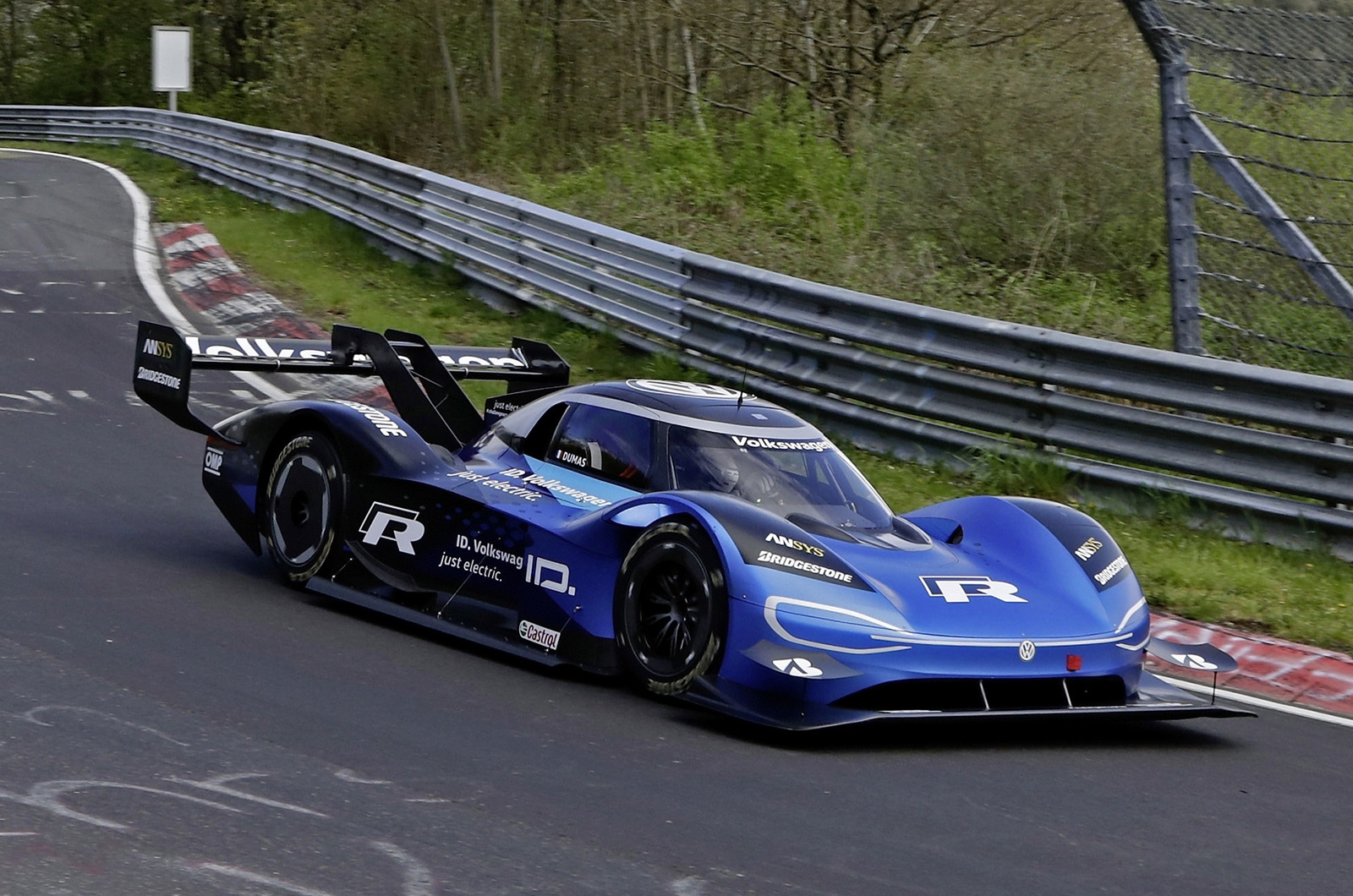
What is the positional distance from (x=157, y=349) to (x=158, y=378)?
0.51 feet

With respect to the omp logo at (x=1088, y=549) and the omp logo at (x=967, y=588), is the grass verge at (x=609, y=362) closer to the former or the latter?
the omp logo at (x=1088, y=549)

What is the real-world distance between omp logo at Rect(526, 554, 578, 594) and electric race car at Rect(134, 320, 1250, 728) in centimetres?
1

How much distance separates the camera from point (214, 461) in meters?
8.36

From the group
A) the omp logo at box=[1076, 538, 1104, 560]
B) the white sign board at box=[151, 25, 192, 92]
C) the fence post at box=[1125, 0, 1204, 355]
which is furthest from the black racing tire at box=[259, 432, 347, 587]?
the white sign board at box=[151, 25, 192, 92]

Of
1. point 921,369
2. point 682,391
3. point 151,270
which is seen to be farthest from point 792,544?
point 151,270

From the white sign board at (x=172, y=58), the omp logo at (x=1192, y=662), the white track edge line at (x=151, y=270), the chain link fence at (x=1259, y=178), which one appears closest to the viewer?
the omp logo at (x=1192, y=662)

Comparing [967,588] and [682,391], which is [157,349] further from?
[967,588]

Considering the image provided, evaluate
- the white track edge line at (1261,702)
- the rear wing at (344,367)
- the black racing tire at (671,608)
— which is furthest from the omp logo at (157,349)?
the white track edge line at (1261,702)

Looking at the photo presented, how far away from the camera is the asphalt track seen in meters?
4.33

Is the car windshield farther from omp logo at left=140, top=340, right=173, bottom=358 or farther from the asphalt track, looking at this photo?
omp logo at left=140, top=340, right=173, bottom=358

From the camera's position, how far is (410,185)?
1656cm

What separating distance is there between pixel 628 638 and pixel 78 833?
2400 millimetres

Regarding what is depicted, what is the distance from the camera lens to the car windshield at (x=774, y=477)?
266 inches

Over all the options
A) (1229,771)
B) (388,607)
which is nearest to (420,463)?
(388,607)
